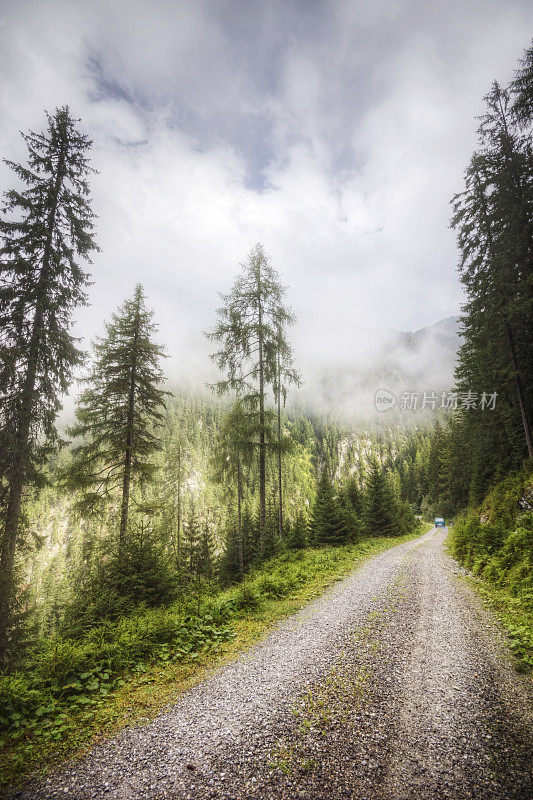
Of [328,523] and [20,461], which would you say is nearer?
[20,461]

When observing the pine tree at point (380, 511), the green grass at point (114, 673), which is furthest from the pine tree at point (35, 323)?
the pine tree at point (380, 511)

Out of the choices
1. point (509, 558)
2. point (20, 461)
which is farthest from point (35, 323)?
point (509, 558)

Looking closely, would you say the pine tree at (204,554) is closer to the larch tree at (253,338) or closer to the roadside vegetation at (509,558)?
the larch tree at (253,338)

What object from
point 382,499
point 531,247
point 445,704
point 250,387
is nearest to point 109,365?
point 250,387

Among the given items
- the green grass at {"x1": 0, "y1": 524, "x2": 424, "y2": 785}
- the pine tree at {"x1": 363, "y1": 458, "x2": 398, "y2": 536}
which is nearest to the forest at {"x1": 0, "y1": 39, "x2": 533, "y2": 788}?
the green grass at {"x1": 0, "y1": 524, "x2": 424, "y2": 785}

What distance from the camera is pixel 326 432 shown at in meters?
176

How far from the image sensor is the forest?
22.4 ft

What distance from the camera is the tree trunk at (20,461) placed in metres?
8.75

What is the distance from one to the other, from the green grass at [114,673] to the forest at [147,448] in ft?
0.15

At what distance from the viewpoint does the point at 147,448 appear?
1461 centimetres

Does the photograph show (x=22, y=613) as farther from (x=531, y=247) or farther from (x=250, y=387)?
(x=531, y=247)

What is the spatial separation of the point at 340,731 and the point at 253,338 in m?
14.1

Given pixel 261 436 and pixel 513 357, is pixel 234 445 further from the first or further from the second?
pixel 513 357

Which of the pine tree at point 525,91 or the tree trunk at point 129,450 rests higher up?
the pine tree at point 525,91
